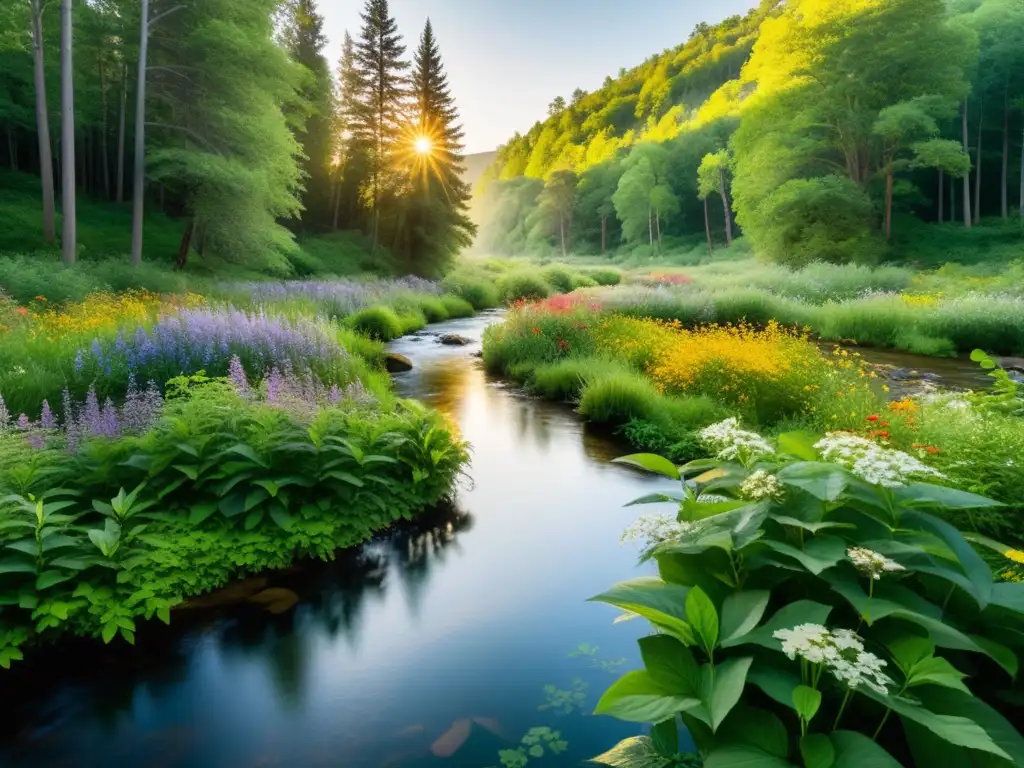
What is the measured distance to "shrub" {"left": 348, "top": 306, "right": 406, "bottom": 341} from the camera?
58.1 feet

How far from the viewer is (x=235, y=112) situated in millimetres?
22344

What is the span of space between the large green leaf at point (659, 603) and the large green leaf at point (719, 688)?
0.54ft

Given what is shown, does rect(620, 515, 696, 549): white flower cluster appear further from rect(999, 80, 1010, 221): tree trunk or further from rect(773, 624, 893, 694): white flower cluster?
rect(999, 80, 1010, 221): tree trunk

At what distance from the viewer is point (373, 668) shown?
4.02 metres

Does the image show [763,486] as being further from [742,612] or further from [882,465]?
[742,612]

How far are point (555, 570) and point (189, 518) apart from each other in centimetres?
304

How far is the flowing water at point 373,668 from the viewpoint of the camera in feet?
10.8

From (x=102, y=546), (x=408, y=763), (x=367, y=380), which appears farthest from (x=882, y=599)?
(x=367, y=380)

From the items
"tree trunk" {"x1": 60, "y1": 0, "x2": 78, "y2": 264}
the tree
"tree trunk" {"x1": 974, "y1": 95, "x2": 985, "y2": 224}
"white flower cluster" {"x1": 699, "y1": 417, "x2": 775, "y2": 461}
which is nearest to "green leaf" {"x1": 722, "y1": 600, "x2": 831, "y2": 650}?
"white flower cluster" {"x1": 699, "y1": 417, "x2": 775, "y2": 461}

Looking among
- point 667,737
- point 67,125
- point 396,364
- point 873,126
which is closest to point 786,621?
point 667,737

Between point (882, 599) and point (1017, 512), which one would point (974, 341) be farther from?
point (882, 599)

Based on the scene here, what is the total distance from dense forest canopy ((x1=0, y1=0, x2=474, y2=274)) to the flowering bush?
20451 mm

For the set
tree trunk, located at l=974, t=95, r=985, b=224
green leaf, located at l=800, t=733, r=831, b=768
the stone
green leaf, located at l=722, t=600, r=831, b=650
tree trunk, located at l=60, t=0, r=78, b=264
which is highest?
tree trunk, located at l=974, t=95, r=985, b=224

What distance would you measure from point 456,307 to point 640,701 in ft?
79.7
